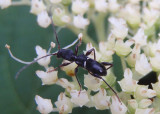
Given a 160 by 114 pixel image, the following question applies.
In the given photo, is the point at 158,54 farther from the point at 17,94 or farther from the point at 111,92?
the point at 17,94

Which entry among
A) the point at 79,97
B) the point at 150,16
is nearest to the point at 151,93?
the point at 79,97

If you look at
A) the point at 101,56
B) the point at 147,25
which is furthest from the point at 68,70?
the point at 147,25

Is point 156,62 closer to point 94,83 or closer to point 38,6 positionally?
point 94,83

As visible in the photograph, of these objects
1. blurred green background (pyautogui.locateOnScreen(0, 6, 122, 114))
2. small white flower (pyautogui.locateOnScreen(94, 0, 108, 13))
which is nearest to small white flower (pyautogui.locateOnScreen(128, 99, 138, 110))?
blurred green background (pyautogui.locateOnScreen(0, 6, 122, 114))

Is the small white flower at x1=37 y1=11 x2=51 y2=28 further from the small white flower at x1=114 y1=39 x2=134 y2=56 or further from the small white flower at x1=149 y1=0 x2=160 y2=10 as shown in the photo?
the small white flower at x1=149 y1=0 x2=160 y2=10

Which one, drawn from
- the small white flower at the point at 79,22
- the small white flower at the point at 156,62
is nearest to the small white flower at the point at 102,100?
the small white flower at the point at 156,62
